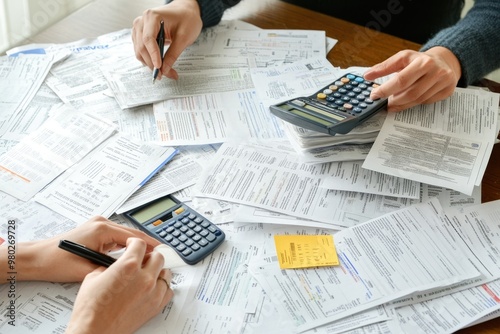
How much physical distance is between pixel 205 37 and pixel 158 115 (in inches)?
11.0

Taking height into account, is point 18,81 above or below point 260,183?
above

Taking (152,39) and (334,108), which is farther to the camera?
(152,39)

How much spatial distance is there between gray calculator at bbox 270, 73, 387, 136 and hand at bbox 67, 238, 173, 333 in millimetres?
331

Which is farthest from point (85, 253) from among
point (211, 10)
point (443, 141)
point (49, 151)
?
point (211, 10)

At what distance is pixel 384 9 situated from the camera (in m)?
1.32

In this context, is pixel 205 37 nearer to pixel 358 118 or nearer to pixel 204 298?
pixel 358 118

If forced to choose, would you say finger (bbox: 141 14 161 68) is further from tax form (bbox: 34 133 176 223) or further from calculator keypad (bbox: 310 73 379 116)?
calculator keypad (bbox: 310 73 379 116)

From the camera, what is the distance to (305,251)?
0.77m

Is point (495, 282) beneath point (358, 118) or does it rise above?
beneath

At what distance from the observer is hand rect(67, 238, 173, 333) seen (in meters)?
0.65

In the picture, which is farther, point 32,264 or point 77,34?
point 77,34

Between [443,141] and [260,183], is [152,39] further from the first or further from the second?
[443,141]

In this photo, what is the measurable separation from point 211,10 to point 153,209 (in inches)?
21.0

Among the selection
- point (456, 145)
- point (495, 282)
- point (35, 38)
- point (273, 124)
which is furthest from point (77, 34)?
point (495, 282)
